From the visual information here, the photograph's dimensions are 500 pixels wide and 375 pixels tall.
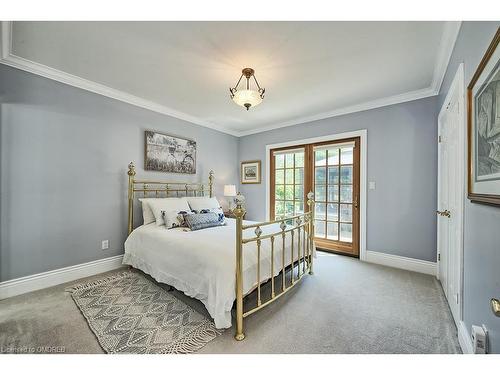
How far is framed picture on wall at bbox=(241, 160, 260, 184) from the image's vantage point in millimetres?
4691

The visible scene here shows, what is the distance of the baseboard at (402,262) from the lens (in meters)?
2.80

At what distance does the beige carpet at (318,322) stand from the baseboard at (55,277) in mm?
107

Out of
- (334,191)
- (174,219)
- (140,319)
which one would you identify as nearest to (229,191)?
(174,219)

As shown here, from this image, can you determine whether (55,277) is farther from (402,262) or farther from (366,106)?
(366,106)

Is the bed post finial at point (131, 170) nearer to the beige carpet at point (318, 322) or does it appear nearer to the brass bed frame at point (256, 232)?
the brass bed frame at point (256, 232)

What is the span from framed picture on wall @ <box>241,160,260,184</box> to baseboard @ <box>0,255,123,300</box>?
283 centimetres

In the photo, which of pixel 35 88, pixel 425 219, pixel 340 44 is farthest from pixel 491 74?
pixel 35 88

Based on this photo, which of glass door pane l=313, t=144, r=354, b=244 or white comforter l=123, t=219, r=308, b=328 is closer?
white comforter l=123, t=219, r=308, b=328

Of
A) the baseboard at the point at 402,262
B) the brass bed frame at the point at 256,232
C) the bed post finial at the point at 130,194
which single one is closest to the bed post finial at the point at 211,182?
the brass bed frame at the point at 256,232

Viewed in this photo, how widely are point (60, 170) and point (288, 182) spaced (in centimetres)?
355

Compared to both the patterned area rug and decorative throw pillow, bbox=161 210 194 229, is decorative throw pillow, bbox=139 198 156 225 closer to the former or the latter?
decorative throw pillow, bbox=161 210 194 229

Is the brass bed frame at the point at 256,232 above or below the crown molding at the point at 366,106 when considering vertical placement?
below

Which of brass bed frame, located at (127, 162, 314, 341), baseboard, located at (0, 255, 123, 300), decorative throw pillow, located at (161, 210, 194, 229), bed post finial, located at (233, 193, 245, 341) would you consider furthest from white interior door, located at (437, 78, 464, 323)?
baseboard, located at (0, 255, 123, 300)

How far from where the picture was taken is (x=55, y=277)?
245 centimetres
